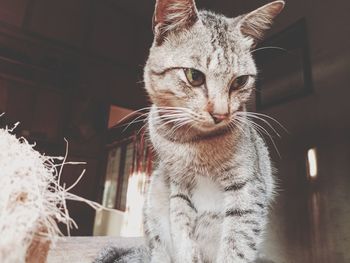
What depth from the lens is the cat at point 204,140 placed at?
879mm

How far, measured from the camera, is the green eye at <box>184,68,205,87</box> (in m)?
0.91

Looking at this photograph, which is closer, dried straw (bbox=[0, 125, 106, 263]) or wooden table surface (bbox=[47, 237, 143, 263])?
dried straw (bbox=[0, 125, 106, 263])

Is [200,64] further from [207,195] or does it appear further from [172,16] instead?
[207,195]

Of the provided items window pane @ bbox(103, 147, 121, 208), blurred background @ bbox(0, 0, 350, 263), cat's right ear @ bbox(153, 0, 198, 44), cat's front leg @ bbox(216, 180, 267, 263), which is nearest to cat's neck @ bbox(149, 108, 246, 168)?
cat's front leg @ bbox(216, 180, 267, 263)

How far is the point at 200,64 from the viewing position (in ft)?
2.99

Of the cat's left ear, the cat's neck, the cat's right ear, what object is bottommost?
the cat's neck

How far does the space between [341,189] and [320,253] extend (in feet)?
1.48

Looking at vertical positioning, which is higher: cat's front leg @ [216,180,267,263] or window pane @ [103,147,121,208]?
window pane @ [103,147,121,208]

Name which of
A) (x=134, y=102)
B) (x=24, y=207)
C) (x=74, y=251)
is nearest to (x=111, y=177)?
(x=134, y=102)

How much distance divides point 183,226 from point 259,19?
772 mm

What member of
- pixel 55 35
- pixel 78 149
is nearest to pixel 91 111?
pixel 78 149

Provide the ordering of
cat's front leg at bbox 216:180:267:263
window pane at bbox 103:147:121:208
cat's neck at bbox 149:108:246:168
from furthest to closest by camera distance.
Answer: window pane at bbox 103:147:121:208
cat's neck at bbox 149:108:246:168
cat's front leg at bbox 216:180:267:263

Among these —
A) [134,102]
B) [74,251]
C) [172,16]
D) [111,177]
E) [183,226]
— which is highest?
[134,102]

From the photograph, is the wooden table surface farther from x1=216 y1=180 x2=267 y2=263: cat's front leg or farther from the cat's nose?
the cat's nose
